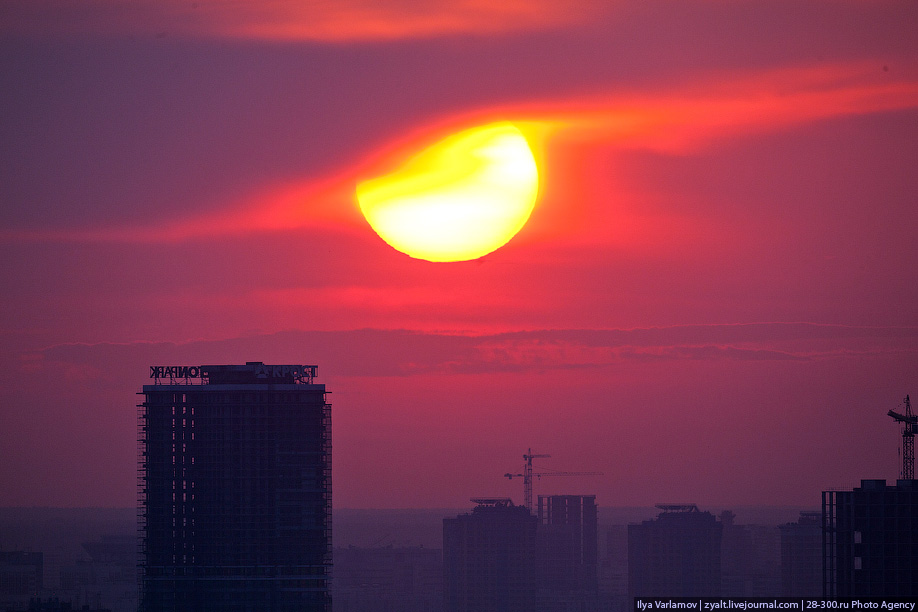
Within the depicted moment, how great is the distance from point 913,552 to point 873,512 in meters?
6.85

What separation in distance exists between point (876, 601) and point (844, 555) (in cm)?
763

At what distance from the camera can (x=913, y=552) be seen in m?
168

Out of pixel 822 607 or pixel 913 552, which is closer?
pixel 913 552

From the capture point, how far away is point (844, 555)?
172625 mm

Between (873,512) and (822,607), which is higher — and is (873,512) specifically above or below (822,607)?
above

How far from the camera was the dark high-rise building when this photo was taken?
168000 millimetres

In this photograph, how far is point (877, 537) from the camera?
169m

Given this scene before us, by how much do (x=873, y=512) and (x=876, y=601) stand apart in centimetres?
1115

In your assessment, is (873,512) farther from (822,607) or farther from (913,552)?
(822,607)

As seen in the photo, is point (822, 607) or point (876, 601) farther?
point (822, 607)

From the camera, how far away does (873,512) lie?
556 feet

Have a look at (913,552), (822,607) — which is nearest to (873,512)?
(913,552)

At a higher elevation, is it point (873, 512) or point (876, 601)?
point (873, 512)

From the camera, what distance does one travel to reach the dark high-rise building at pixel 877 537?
16800 cm
